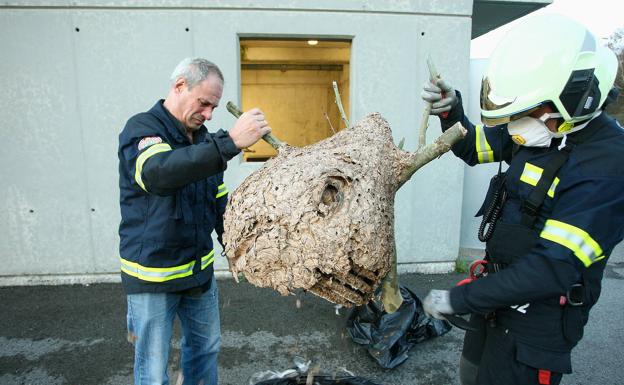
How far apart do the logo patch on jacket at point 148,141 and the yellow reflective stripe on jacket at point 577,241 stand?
1665 mm

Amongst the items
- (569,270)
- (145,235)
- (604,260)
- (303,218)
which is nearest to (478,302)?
(569,270)

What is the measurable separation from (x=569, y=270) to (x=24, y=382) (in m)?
3.58

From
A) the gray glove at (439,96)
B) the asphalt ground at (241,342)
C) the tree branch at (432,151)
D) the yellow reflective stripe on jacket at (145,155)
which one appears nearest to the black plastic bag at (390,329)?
the asphalt ground at (241,342)

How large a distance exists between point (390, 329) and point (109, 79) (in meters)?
3.75

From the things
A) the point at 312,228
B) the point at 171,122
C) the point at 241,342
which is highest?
the point at 171,122

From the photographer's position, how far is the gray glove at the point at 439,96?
1947 mm

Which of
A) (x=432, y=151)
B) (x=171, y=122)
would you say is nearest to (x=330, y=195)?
(x=432, y=151)

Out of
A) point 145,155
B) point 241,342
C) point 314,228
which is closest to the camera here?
point 314,228

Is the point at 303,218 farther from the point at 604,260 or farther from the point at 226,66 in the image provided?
the point at 226,66

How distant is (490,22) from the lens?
5.27 meters

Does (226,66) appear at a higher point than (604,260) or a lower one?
higher

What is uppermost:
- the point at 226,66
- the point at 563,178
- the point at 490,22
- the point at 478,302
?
the point at 490,22

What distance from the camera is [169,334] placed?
198 cm

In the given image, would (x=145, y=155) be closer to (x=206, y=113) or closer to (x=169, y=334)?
(x=206, y=113)
